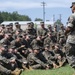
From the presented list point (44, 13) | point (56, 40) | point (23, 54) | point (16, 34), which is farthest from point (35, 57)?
point (44, 13)

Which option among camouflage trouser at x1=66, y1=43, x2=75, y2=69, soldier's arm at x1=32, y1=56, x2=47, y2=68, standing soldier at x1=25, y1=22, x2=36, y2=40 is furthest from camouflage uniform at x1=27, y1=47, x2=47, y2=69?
camouflage trouser at x1=66, y1=43, x2=75, y2=69

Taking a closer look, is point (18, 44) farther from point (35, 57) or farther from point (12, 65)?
point (12, 65)

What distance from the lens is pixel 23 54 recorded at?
16.3 m

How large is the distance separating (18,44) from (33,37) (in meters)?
1.29

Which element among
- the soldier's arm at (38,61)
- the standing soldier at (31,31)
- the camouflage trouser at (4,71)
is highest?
the standing soldier at (31,31)

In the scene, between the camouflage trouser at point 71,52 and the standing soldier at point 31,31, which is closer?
the camouflage trouser at point 71,52

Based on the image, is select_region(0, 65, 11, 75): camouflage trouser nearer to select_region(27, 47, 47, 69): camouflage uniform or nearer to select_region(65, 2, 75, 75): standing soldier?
select_region(27, 47, 47, 69): camouflage uniform

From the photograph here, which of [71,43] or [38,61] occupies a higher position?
[71,43]

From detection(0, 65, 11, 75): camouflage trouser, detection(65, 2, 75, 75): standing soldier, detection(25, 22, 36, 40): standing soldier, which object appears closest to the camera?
detection(65, 2, 75, 75): standing soldier

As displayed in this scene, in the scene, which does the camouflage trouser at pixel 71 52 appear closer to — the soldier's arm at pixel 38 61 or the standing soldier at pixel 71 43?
the standing soldier at pixel 71 43

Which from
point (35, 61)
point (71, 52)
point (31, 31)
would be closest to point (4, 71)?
point (35, 61)

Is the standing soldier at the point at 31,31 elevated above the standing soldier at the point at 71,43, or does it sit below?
below

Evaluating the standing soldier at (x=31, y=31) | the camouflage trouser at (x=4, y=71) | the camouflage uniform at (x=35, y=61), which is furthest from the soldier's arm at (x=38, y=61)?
the camouflage trouser at (x=4, y=71)

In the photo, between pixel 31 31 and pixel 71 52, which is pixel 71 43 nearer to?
pixel 71 52
